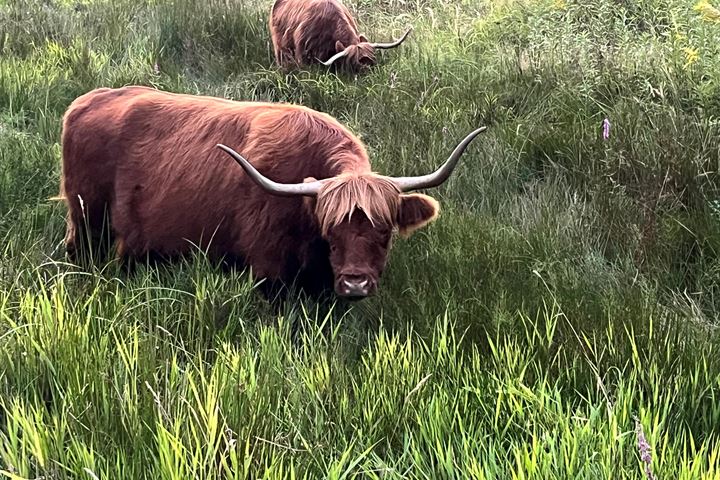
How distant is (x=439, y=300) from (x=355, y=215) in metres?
0.50

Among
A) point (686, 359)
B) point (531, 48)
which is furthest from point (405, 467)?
point (531, 48)

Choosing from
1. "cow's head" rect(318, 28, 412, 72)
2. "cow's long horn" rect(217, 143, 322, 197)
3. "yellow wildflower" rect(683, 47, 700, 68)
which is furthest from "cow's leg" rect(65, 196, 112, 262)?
"yellow wildflower" rect(683, 47, 700, 68)

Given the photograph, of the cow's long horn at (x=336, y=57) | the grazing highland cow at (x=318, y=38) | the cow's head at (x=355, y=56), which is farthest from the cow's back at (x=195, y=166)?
the grazing highland cow at (x=318, y=38)

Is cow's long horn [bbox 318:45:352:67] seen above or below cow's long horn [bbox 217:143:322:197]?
above

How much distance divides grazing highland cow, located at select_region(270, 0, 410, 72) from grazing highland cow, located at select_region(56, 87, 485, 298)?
3.43 meters

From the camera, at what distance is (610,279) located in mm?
3193

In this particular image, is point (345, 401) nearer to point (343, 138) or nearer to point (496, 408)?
point (496, 408)

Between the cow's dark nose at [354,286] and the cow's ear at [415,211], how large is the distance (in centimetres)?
47

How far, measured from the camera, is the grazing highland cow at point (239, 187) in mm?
3074

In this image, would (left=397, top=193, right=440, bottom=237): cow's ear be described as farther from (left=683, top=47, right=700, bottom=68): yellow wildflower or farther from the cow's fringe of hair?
(left=683, top=47, right=700, bottom=68): yellow wildflower

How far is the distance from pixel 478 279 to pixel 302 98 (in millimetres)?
3510

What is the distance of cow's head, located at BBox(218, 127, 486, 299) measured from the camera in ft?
9.75

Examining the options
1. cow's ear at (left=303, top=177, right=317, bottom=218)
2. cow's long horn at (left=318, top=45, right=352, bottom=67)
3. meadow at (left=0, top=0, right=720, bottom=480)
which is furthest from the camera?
cow's long horn at (left=318, top=45, right=352, bottom=67)

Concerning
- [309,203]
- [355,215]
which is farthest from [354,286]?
[309,203]
